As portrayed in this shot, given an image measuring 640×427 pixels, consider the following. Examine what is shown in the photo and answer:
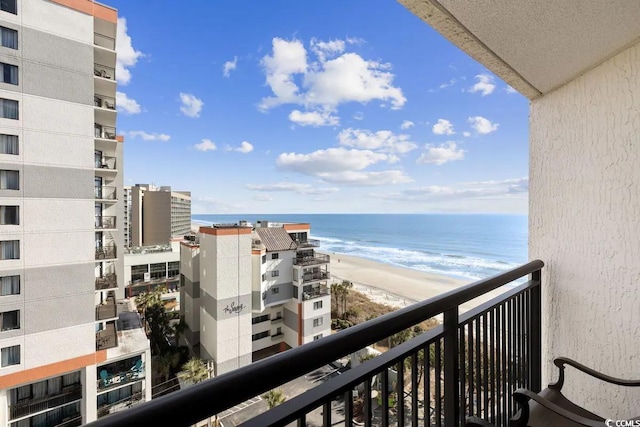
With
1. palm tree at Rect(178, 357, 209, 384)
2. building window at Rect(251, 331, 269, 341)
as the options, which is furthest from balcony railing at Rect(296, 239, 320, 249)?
A: palm tree at Rect(178, 357, 209, 384)

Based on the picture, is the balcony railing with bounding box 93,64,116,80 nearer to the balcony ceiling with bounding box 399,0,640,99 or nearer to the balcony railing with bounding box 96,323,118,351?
the balcony railing with bounding box 96,323,118,351

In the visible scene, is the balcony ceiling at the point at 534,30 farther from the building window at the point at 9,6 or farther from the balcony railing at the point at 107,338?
the balcony railing at the point at 107,338

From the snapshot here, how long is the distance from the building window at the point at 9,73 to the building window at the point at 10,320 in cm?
471

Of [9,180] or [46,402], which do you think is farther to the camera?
[46,402]

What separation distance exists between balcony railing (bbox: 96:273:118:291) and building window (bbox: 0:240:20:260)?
1814 millimetres

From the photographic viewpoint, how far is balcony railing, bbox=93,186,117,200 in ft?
24.4

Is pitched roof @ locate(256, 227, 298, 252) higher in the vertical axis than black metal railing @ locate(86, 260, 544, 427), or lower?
lower

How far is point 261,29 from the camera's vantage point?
1975cm

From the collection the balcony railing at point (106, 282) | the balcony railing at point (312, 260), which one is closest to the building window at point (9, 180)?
the balcony railing at point (106, 282)

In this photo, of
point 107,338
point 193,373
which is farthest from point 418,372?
point 193,373

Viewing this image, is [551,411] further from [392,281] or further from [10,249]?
[392,281]

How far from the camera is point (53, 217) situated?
642 cm

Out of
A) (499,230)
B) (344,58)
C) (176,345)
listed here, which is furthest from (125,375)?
(499,230)

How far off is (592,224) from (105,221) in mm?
9452
